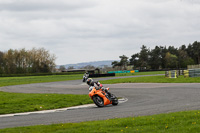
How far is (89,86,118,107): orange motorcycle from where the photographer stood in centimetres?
1587

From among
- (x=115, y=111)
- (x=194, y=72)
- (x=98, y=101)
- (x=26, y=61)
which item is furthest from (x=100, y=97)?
(x=26, y=61)

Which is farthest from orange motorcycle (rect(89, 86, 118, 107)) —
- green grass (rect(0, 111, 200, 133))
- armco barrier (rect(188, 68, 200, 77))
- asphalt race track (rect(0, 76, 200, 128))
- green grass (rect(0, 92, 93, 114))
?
armco barrier (rect(188, 68, 200, 77))

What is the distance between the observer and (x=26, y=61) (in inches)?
4973

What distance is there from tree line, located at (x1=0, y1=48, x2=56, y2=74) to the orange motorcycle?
4276 inches

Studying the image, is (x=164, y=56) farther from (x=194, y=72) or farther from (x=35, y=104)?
(x=35, y=104)

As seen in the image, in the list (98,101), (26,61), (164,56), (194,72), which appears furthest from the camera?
(164,56)

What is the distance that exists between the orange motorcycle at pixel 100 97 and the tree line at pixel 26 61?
109 m

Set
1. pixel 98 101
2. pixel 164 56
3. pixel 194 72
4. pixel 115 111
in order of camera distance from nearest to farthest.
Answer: pixel 115 111, pixel 98 101, pixel 194 72, pixel 164 56

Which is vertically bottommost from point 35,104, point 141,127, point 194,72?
point 35,104

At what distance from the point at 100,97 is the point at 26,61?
115 m

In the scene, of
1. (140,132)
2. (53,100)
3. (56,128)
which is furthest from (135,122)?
(53,100)

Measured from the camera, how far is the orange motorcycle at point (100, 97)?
52.1 feet

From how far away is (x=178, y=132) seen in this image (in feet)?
23.3

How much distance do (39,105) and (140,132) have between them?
440 inches
